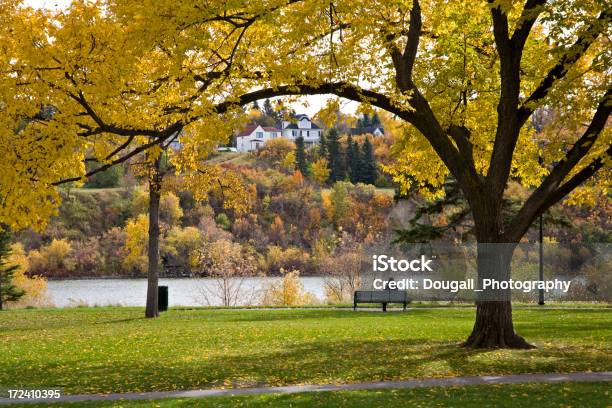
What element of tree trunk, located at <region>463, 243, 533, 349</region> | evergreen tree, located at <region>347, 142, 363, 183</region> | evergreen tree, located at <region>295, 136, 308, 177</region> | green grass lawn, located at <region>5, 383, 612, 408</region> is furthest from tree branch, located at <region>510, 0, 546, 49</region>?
evergreen tree, located at <region>295, 136, 308, 177</region>

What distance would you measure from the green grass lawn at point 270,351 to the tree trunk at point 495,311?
1.64 ft

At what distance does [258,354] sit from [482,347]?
4.21m

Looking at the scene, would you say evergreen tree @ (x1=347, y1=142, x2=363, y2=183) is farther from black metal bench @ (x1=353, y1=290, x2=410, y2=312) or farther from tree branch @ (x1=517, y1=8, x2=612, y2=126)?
tree branch @ (x1=517, y1=8, x2=612, y2=126)

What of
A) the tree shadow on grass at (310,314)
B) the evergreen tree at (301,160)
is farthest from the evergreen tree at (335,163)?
the tree shadow on grass at (310,314)

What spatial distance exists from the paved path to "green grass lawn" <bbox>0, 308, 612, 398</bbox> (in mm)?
458

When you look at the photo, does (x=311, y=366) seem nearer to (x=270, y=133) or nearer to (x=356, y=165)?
(x=356, y=165)

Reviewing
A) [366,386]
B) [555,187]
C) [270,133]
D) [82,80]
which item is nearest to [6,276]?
[82,80]

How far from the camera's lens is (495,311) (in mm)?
14922

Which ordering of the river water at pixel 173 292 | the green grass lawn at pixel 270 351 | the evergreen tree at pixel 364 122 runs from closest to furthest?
the green grass lawn at pixel 270 351 < the river water at pixel 173 292 < the evergreen tree at pixel 364 122

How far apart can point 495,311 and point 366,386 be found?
16.4 feet

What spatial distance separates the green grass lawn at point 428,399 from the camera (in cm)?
948

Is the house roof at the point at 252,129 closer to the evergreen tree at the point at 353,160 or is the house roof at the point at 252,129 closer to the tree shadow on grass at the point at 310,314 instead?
the evergreen tree at the point at 353,160

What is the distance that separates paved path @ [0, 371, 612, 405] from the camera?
1028cm

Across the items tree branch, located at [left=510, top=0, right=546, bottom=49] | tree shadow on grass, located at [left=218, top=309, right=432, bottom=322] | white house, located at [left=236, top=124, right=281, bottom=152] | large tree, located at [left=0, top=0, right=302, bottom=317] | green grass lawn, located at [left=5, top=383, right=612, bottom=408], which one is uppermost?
white house, located at [left=236, top=124, right=281, bottom=152]
